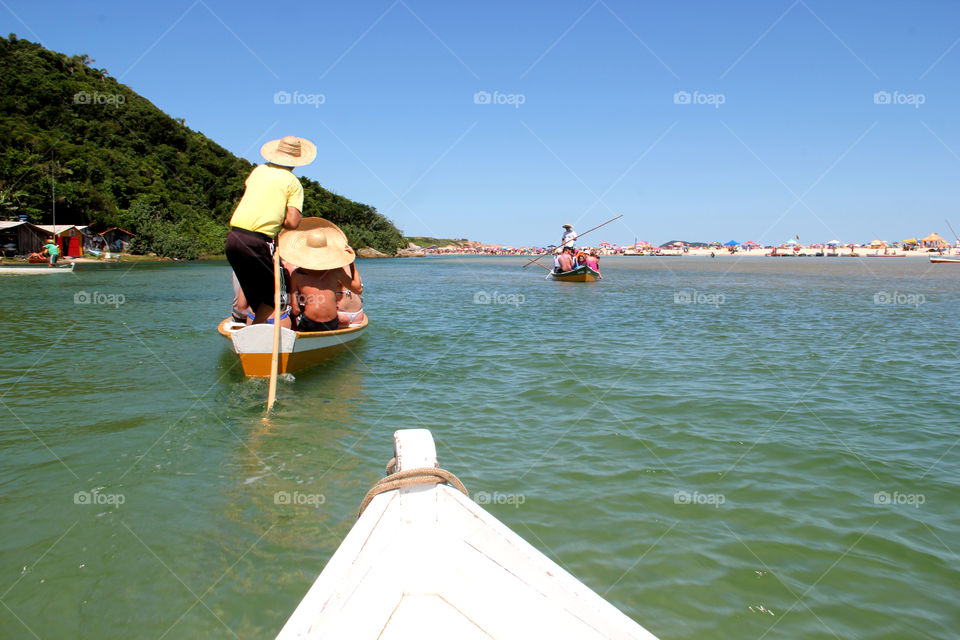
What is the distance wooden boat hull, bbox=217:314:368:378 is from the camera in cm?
798

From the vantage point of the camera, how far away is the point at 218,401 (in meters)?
7.70

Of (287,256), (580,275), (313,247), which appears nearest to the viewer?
(287,256)

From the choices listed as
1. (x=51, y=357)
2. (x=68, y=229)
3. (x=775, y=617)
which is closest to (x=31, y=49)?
(x=68, y=229)

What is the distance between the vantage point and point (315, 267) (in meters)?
9.11

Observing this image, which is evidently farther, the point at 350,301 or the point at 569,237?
the point at 569,237

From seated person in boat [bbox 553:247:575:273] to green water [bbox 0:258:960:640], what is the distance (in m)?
24.5

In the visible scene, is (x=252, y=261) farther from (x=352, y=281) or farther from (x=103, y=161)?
(x=103, y=161)

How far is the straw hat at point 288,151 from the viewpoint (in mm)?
7656

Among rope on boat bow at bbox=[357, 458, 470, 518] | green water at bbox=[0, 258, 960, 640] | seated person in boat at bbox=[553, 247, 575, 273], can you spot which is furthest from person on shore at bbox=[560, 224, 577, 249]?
rope on boat bow at bbox=[357, 458, 470, 518]

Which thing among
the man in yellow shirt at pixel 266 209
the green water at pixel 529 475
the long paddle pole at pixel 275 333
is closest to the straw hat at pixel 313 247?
the long paddle pole at pixel 275 333

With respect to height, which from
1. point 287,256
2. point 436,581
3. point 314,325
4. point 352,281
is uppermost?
point 287,256

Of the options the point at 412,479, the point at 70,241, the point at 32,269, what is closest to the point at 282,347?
the point at 412,479

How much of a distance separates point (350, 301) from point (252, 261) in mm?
3542

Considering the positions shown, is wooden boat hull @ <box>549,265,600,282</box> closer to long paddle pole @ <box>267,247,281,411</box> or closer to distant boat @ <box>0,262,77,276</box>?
long paddle pole @ <box>267,247,281,411</box>
